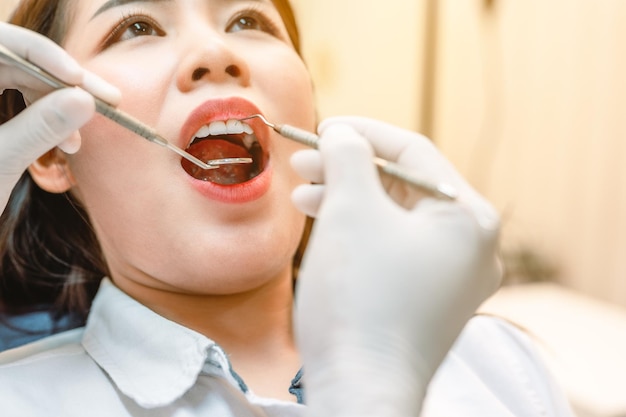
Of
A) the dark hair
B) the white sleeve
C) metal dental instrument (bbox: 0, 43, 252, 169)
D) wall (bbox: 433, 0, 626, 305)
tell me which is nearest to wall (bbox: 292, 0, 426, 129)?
wall (bbox: 433, 0, 626, 305)

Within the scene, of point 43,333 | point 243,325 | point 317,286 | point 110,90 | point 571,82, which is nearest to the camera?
point 317,286

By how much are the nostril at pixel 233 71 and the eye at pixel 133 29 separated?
0.11 meters

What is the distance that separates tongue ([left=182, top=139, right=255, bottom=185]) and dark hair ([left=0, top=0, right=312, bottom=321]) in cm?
24

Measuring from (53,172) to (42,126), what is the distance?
0.26m

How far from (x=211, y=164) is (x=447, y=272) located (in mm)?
415

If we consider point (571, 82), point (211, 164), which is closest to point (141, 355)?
point (211, 164)

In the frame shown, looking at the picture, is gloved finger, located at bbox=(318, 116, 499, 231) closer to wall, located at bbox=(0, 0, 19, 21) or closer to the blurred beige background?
Result: the blurred beige background

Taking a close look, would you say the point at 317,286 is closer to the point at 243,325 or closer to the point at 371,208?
the point at 371,208

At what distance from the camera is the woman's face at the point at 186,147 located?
0.87 m

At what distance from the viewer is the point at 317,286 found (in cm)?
58

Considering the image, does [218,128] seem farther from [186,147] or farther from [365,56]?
[365,56]

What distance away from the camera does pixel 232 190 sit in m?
0.87

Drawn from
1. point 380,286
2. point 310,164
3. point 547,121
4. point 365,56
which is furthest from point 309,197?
point 365,56

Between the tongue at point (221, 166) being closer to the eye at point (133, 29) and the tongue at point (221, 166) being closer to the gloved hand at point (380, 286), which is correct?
the eye at point (133, 29)
